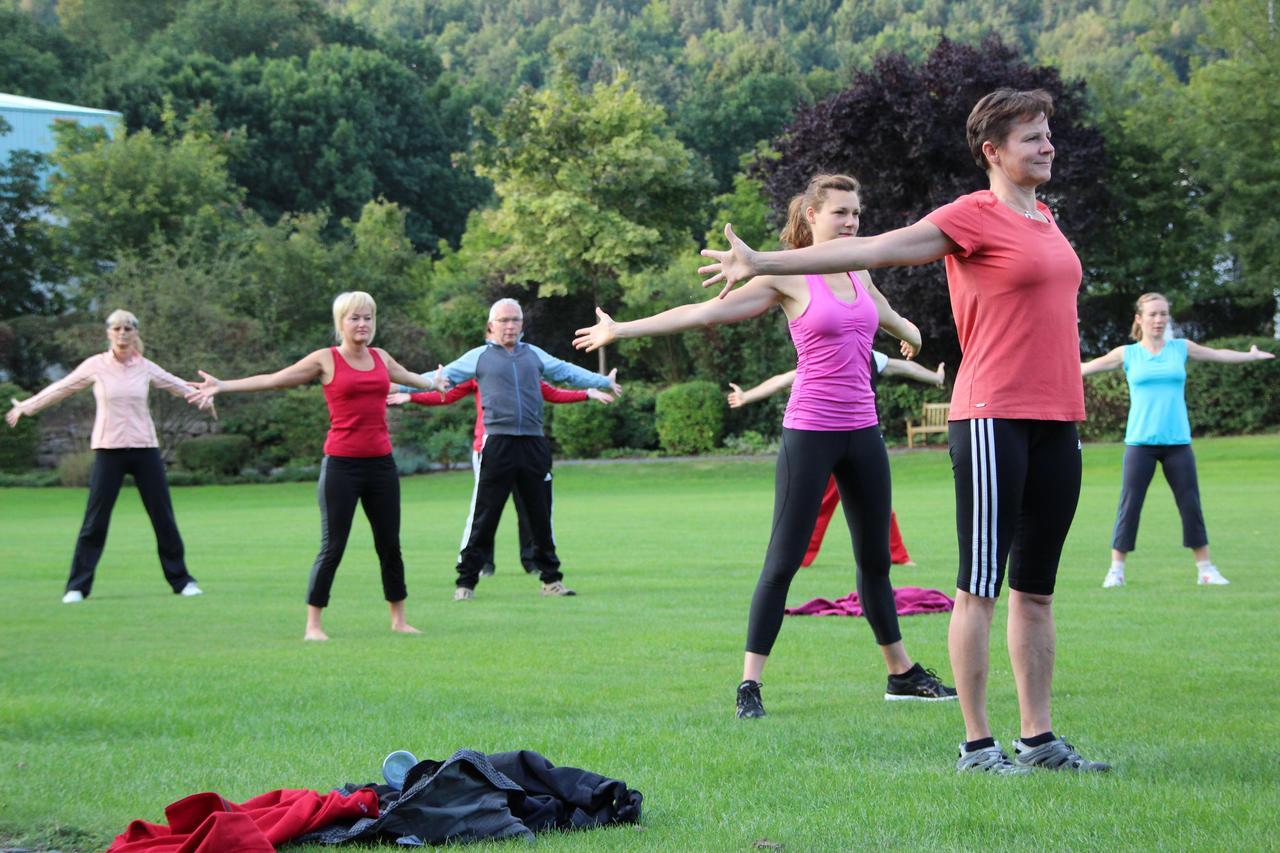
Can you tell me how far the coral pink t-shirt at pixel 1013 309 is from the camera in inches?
197

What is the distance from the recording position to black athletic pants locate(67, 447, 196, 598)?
12922 mm

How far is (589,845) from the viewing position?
434 cm

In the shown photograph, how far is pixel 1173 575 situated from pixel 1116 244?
32038 millimetres

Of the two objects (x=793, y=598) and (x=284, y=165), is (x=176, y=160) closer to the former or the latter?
(x=284, y=165)

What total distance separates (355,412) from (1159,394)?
6.73m

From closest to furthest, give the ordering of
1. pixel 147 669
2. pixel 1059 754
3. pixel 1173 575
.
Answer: pixel 1059 754 → pixel 147 669 → pixel 1173 575

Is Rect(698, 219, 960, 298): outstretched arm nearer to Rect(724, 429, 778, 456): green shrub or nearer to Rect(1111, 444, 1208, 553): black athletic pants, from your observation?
Rect(1111, 444, 1208, 553): black athletic pants

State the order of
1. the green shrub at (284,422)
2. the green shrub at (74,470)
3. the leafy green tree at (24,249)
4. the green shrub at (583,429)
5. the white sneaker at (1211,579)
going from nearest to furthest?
the white sneaker at (1211,579) → the green shrub at (74,470) → the green shrub at (284,422) → the green shrub at (583,429) → the leafy green tree at (24,249)

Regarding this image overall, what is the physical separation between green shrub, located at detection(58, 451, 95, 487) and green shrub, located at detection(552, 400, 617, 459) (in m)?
12.3

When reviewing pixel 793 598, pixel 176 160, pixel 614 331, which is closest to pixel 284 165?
pixel 176 160

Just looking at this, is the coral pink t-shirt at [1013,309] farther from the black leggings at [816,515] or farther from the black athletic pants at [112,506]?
the black athletic pants at [112,506]

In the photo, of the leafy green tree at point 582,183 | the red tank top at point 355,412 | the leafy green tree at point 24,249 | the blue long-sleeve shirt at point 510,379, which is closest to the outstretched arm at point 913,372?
the blue long-sleeve shirt at point 510,379

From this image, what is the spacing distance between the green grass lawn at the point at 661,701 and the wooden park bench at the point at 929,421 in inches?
839

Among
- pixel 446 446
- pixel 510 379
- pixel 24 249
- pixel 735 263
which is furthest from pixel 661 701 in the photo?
pixel 24 249
